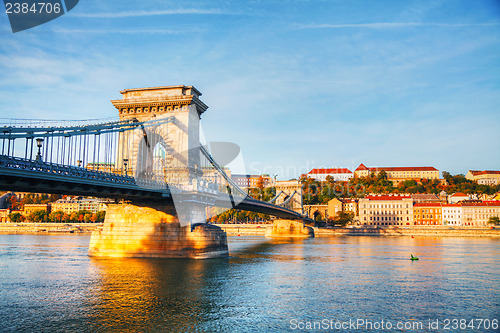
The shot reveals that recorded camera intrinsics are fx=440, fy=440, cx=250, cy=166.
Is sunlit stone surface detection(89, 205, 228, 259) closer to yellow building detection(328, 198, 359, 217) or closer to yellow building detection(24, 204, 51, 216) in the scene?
yellow building detection(328, 198, 359, 217)

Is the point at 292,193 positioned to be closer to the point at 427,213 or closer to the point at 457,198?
the point at 427,213

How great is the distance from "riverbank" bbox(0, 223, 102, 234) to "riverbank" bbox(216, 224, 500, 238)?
3162cm

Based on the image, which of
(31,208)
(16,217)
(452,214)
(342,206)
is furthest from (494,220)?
(31,208)

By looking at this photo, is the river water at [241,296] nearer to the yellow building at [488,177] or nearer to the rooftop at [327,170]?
the rooftop at [327,170]

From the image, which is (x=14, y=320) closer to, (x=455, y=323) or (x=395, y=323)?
(x=395, y=323)

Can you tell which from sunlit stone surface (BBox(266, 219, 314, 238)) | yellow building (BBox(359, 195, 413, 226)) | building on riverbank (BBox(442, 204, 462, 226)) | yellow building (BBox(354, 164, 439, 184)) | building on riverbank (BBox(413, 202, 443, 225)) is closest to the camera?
sunlit stone surface (BBox(266, 219, 314, 238))

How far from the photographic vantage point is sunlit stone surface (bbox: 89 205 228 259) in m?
31.6

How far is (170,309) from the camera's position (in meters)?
18.1

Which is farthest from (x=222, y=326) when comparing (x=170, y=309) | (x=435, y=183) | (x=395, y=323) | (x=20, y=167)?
(x=435, y=183)

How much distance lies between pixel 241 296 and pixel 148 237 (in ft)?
42.9

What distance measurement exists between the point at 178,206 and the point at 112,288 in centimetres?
1061

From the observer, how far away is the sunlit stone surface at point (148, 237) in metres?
31.6

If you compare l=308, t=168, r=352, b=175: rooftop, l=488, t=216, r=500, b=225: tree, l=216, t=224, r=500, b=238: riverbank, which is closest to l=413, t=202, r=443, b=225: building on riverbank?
l=488, t=216, r=500, b=225: tree

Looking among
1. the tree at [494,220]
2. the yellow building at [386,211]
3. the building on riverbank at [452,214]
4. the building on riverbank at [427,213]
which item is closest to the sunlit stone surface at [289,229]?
the yellow building at [386,211]
